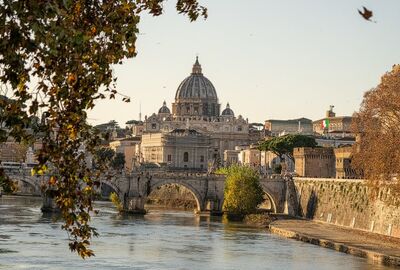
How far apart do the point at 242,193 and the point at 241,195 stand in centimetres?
19

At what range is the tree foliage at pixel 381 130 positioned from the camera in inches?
1649

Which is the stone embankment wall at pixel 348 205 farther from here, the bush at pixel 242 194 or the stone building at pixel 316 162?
the stone building at pixel 316 162

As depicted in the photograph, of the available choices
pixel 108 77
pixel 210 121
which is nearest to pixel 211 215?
pixel 108 77

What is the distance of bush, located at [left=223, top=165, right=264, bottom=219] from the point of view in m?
66.1

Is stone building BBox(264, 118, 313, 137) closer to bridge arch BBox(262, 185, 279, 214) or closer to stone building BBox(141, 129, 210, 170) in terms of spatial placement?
stone building BBox(141, 129, 210, 170)

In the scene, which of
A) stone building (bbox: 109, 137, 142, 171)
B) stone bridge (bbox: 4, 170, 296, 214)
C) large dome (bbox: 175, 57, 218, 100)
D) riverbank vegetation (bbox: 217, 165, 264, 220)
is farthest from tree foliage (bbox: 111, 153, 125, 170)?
riverbank vegetation (bbox: 217, 165, 264, 220)

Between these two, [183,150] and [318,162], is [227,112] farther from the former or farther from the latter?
[318,162]

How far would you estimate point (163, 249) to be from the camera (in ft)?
137

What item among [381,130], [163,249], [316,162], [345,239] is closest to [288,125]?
[316,162]

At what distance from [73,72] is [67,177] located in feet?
3.69

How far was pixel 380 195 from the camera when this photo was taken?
49.6m

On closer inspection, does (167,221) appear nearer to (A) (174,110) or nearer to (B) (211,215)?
(B) (211,215)

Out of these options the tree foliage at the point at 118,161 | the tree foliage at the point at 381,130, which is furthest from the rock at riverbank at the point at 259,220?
the tree foliage at the point at 118,161

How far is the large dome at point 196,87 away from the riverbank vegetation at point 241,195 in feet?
372
